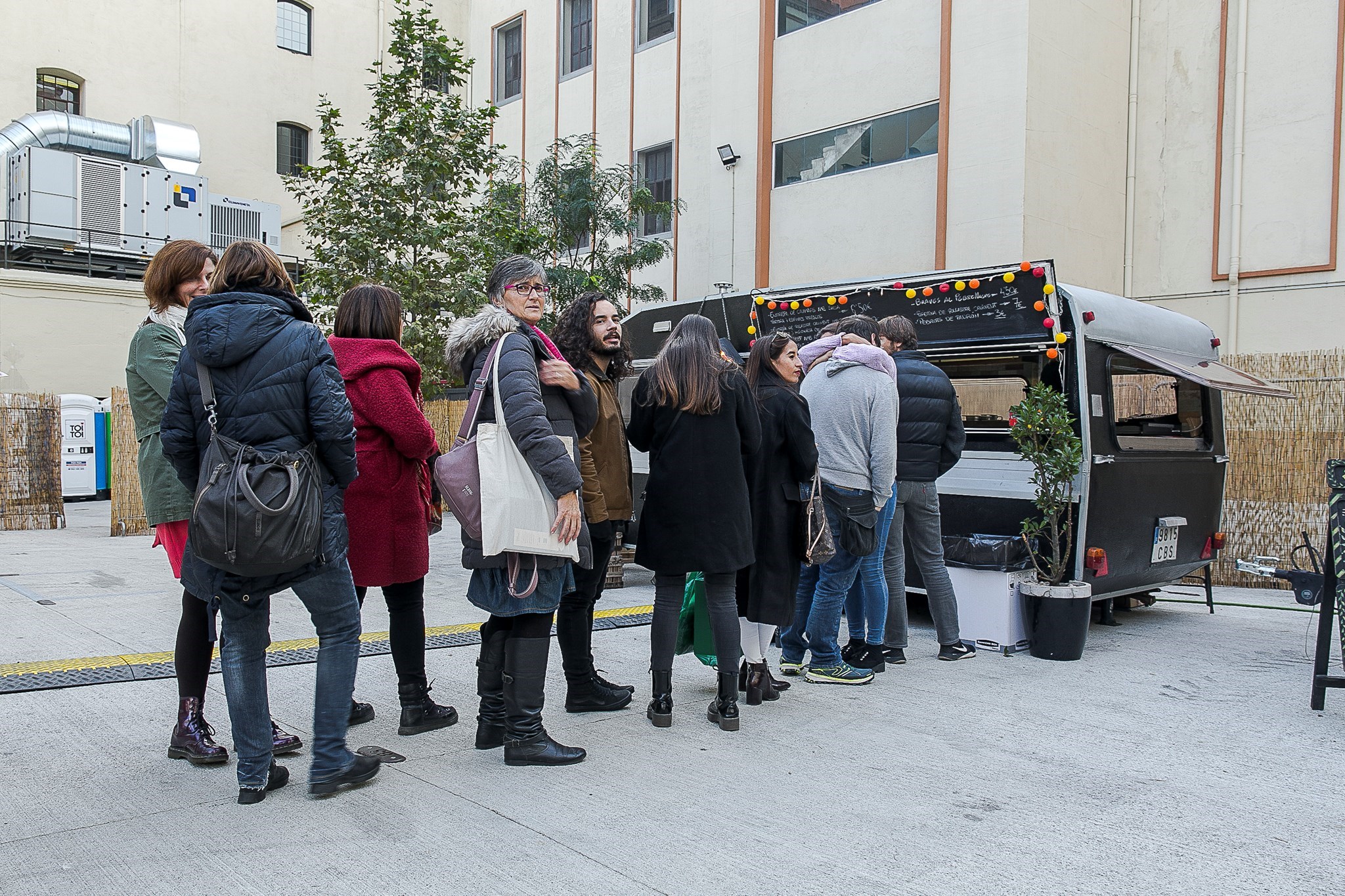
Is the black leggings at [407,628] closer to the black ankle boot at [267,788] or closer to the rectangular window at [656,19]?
the black ankle boot at [267,788]

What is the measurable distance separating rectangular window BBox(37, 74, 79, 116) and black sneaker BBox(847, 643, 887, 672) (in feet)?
73.5

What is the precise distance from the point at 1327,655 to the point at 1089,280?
29.7 feet

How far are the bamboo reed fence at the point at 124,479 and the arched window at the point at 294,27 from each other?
1553 cm

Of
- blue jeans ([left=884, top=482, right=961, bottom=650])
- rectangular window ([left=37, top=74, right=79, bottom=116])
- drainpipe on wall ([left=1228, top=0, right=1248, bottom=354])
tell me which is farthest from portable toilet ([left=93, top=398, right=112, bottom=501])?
drainpipe on wall ([left=1228, top=0, right=1248, bottom=354])

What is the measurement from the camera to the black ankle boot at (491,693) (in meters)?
4.09

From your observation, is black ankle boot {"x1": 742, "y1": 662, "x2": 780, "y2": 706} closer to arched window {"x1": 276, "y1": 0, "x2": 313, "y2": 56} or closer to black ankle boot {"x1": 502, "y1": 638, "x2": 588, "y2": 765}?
black ankle boot {"x1": 502, "y1": 638, "x2": 588, "y2": 765}

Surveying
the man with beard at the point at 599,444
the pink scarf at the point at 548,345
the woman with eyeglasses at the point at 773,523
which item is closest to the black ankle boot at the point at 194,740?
the man with beard at the point at 599,444

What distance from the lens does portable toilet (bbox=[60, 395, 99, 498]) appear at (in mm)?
16828

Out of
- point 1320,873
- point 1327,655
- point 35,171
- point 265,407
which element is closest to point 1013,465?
point 1327,655

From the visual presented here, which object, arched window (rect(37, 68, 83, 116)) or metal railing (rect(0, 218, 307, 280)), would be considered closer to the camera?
metal railing (rect(0, 218, 307, 280))

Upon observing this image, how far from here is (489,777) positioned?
3.83 metres

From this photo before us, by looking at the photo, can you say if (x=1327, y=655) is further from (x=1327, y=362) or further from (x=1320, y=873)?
(x=1327, y=362)

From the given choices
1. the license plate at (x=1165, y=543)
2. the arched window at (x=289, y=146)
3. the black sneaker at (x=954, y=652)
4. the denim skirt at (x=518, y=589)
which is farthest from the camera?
the arched window at (x=289, y=146)

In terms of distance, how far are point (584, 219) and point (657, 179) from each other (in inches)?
190
